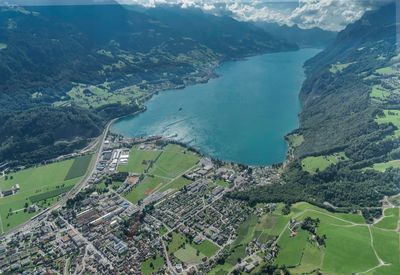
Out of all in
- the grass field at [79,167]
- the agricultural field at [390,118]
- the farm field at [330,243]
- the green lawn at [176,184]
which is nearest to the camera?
the farm field at [330,243]

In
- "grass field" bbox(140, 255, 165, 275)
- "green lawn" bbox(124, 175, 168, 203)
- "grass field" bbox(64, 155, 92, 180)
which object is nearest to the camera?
"grass field" bbox(140, 255, 165, 275)

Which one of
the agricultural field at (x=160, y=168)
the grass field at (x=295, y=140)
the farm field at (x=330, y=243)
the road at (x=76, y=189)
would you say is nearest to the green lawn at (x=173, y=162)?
the agricultural field at (x=160, y=168)

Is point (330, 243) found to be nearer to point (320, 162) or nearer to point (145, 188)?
point (320, 162)

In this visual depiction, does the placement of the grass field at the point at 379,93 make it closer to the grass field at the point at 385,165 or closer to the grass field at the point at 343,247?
the grass field at the point at 385,165

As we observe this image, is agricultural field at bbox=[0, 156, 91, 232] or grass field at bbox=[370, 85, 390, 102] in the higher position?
grass field at bbox=[370, 85, 390, 102]

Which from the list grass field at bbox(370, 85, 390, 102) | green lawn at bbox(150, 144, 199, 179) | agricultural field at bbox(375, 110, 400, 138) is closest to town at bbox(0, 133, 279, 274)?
green lawn at bbox(150, 144, 199, 179)

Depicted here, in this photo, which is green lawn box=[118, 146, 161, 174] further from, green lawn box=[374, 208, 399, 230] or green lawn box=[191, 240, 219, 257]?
green lawn box=[374, 208, 399, 230]

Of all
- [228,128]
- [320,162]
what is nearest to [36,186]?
[228,128]
